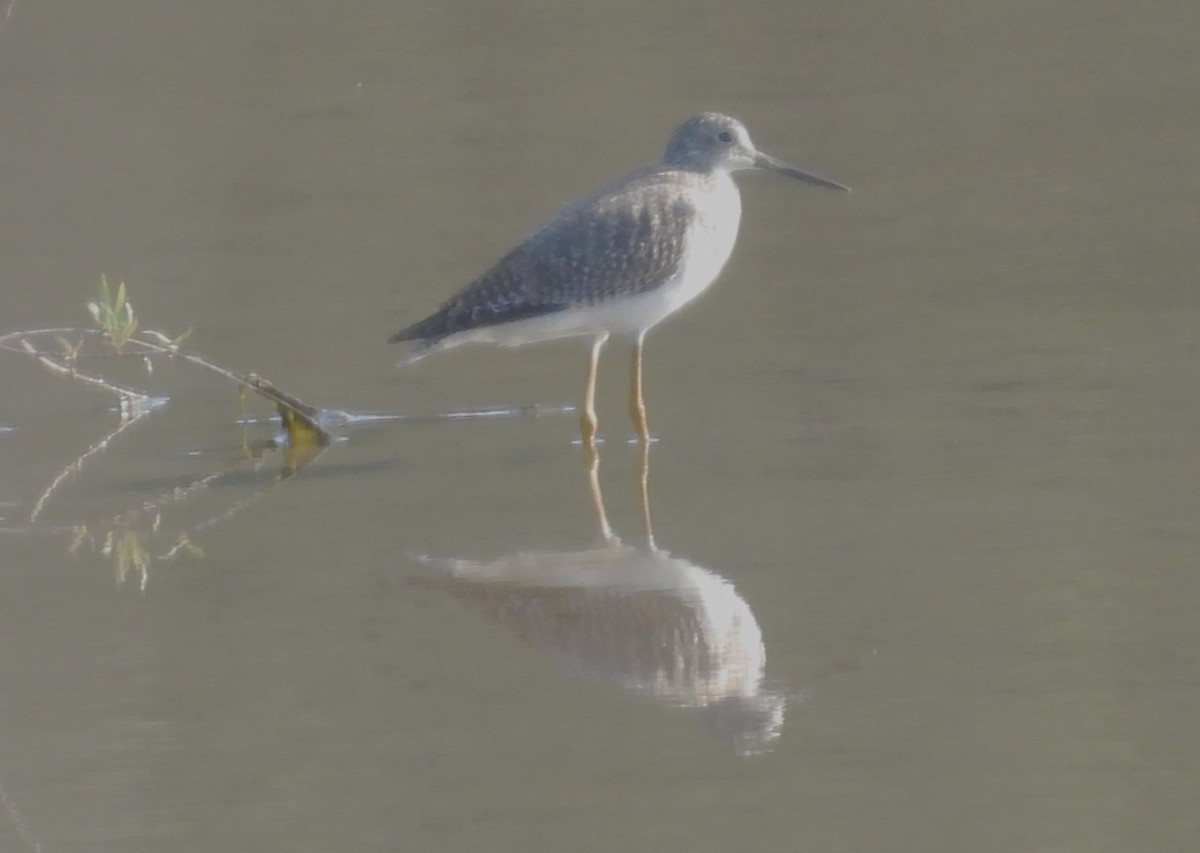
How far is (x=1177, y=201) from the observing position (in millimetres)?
10289

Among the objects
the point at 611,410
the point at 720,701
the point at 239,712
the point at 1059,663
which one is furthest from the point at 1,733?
the point at 611,410

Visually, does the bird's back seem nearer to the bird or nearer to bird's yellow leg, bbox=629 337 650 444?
the bird

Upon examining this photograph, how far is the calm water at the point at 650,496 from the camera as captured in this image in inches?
179

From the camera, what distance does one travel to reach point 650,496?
6.86 metres

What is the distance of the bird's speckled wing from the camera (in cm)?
774

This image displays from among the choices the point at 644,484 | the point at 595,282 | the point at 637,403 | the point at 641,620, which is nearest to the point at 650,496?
the point at 644,484

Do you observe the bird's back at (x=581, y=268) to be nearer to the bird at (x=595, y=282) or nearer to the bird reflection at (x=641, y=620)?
the bird at (x=595, y=282)

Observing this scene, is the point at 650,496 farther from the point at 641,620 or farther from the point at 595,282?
the point at 641,620

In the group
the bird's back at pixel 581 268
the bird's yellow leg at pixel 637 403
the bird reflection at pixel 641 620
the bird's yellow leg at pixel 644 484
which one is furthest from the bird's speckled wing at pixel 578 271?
the bird reflection at pixel 641 620

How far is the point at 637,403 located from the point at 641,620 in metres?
2.16

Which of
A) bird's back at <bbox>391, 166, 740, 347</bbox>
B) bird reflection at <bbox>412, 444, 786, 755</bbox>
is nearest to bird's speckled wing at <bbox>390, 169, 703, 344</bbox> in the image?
bird's back at <bbox>391, 166, 740, 347</bbox>

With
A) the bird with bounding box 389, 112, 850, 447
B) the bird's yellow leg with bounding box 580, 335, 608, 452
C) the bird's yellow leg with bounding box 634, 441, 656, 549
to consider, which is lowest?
the bird's yellow leg with bounding box 634, 441, 656, 549

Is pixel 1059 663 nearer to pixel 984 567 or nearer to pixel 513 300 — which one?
pixel 984 567

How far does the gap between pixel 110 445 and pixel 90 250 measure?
3.42 metres
